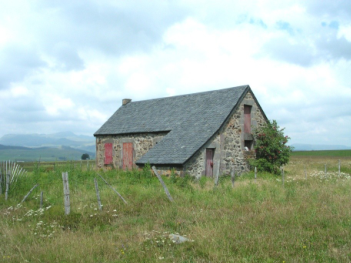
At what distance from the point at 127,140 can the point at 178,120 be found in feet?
13.6

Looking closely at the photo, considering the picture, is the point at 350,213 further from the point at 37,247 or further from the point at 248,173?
the point at 248,173

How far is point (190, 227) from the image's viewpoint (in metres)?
7.27

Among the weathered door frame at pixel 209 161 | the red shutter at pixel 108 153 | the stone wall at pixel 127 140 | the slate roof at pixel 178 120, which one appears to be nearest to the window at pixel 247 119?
the slate roof at pixel 178 120

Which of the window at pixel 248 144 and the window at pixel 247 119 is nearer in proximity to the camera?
the window at pixel 247 119

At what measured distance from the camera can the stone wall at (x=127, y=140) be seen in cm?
2156

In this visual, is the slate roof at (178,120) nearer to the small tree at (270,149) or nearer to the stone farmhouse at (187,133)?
the stone farmhouse at (187,133)

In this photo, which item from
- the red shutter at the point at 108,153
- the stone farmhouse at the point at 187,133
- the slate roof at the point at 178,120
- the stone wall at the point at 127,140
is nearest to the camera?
the stone farmhouse at the point at 187,133

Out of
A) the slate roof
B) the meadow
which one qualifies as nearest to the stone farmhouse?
the slate roof

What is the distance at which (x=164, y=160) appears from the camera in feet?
55.9

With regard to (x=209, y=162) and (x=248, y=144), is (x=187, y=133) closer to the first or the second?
(x=209, y=162)

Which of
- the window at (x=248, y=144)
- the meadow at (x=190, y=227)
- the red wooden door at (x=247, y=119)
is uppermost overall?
the red wooden door at (x=247, y=119)

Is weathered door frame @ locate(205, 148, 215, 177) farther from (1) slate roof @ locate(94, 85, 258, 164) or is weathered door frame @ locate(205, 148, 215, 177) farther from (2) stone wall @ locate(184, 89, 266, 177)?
(1) slate roof @ locate(94, 85, 258, 164)

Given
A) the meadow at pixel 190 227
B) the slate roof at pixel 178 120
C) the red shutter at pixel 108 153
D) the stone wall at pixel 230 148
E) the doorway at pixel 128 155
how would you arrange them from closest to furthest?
the meadow at pixel 190 227 → the stone wall at pixel 230 148 → the slate roof at pixel 178 120 → the doorway at pixel 128 155 → the red shutter at pixel 108 153

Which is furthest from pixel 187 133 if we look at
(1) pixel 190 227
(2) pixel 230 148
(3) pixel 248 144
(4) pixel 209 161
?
(1) pixel 190 227
